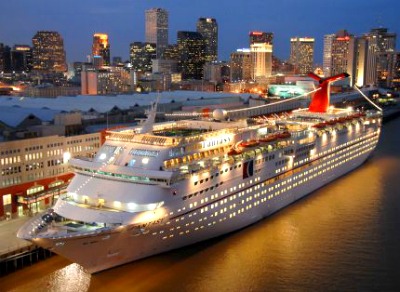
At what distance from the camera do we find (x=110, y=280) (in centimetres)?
1689

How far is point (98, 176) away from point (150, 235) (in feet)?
10.1

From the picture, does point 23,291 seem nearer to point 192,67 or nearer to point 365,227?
point 365,227

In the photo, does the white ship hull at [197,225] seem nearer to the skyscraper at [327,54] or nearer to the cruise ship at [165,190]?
the cruise ship at [165,190]

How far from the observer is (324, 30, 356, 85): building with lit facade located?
130 m

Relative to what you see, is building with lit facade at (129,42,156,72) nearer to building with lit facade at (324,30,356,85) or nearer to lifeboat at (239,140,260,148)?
building with lit facade at (324,30,356,85)

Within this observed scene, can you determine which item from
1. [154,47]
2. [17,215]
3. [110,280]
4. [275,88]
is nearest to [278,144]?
[110,280]

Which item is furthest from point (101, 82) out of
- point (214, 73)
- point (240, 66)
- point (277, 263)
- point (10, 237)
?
point (277, 263)

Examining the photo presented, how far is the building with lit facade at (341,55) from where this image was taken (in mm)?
130375

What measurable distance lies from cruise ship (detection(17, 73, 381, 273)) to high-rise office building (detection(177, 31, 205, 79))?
13028 cm

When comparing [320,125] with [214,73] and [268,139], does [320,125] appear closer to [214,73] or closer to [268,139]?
[268,139]

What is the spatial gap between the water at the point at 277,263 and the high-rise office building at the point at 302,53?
16658cm

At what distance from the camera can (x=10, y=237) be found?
18797 millimetres

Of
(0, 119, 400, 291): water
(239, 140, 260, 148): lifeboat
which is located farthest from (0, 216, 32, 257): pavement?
(239, 140, 260, 148): lifeboat

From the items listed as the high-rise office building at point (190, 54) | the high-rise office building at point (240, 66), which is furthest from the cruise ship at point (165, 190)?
the high-rise office building at point (190, 54)
